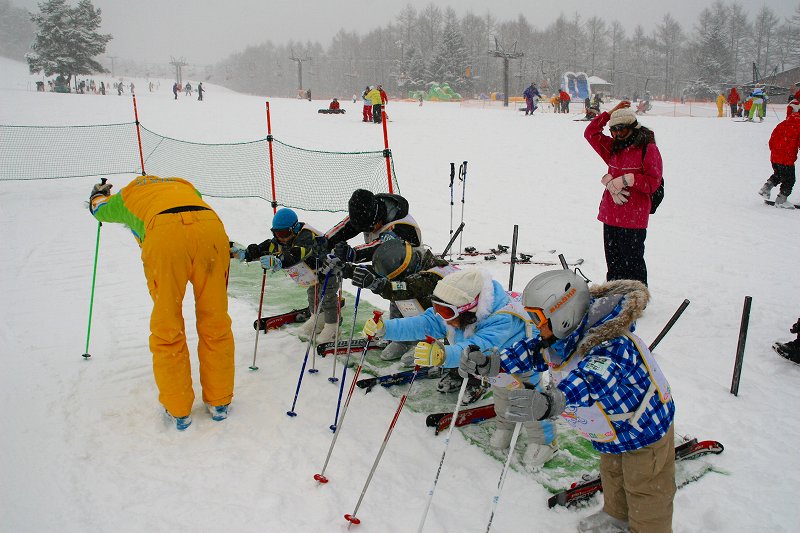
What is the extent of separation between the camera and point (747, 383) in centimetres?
481

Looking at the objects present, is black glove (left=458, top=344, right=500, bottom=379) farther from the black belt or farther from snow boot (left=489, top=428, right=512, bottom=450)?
the black belt

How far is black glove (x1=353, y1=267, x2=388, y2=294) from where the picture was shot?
4102mm

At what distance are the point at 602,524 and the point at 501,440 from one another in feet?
3.17

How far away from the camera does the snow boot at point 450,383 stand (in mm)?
4824

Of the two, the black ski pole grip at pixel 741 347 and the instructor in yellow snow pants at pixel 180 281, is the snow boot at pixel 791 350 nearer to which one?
the black ski pole grip at pixel 741 347

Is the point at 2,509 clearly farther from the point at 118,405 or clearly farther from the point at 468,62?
the point at 468,62

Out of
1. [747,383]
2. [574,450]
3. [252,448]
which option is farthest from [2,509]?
[747,383]

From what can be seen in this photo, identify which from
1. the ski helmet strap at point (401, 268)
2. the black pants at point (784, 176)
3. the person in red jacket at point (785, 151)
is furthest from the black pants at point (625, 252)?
the black pants at point (784, 176)

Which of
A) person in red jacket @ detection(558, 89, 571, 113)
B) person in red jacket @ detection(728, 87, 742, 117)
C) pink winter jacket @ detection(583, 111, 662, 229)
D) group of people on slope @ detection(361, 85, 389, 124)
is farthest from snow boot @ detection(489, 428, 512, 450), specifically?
person in red jacket @ detection(558, 89, 571, 113)

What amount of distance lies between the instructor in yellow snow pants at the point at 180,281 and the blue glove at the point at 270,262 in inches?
20.6

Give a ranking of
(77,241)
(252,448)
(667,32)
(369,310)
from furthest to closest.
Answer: (667,32) → (77,241) → (369,310) → (252,448)

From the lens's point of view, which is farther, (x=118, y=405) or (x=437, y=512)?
(x=118, y=405)

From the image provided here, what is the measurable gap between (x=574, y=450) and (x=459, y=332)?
1154 millimetres

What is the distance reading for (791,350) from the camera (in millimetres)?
5047
